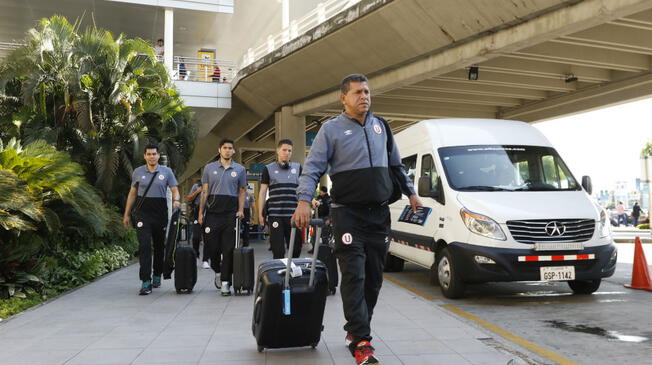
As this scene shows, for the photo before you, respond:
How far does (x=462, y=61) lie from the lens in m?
15.9

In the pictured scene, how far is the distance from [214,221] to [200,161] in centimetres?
3790

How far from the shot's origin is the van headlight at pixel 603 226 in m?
7.15

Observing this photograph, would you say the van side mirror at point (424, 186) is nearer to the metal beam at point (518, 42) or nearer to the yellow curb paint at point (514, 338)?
the yellow curb paint at point (514, 338)

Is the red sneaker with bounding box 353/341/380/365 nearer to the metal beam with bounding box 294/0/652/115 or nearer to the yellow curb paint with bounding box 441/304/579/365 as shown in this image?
the yellow curb paint with bounding box 441/304/579/365

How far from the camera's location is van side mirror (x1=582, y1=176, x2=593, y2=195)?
313 inches

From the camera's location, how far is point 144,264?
7.66 meters

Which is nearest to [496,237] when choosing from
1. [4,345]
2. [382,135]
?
[382,135]

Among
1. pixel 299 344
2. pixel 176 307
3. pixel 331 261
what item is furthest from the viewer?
pixel 331 261

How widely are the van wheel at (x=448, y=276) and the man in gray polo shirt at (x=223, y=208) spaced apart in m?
2.63

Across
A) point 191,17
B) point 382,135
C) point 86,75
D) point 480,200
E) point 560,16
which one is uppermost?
point 191,17

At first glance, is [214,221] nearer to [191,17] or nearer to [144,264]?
[144,264]

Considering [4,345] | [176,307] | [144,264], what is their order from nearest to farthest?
1. [4,345]
2. [176,307]
3. [144,264]

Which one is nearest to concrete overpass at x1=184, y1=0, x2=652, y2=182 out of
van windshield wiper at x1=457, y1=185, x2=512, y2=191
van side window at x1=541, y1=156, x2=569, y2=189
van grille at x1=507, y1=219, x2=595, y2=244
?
van side window at x1=541, y1=156, x2=569, y2=189

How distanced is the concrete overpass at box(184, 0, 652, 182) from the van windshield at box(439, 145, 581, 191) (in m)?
5.33
